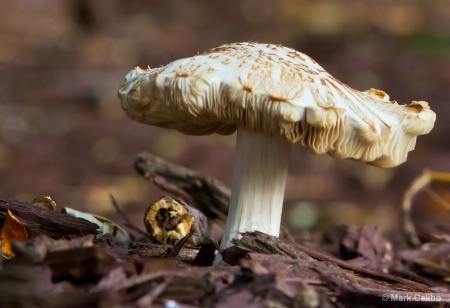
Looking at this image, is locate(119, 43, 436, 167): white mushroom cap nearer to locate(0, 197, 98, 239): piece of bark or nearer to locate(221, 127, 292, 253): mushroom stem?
locate(221, 127, 292, 253): mushroom stem

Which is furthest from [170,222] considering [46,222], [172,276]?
[172,276]

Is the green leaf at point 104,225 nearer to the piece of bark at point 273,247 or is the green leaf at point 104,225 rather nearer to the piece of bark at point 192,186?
the piece of bark at point 192,186

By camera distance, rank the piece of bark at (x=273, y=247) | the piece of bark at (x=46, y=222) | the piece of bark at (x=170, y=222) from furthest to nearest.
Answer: the piece of bark at (x=170, y=222), the piece of bark at (x=46, y=222), the piece of bark at (x=273, y=247)

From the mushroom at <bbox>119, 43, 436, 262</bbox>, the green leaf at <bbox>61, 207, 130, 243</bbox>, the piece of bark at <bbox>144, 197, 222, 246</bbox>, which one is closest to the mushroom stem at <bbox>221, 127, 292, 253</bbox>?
the mushroom at <bbox>119, 43, 436, 262</bbox>

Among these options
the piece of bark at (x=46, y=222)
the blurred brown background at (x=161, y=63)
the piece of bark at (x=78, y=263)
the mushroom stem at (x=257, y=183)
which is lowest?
the piece of bark at (x=78, y=263)

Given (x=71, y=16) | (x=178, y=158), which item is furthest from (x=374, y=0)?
(x=178, y=158)

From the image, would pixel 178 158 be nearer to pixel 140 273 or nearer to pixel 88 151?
pixel 88 151

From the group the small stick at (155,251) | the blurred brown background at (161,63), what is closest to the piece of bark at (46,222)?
the small stick at (155,251)
